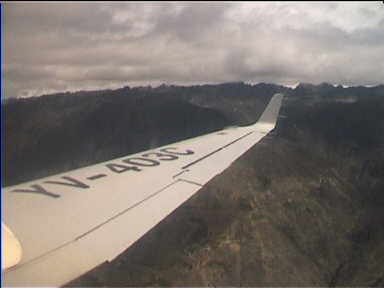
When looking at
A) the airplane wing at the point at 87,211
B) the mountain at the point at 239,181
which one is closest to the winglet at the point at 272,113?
the mountain at the point at 239,181

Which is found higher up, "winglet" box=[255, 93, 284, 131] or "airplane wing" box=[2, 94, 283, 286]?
"winglet" box=[255, 93, 284, 131]

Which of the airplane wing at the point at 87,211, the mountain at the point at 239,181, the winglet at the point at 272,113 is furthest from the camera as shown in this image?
the winglet at the point at 272,113

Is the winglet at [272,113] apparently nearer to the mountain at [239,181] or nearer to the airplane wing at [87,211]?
the mountain at [239,181]

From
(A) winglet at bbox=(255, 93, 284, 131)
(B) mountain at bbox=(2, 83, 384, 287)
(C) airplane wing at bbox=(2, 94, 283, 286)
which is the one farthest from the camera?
(A) winglet at bbox=(255, 93, 284, 131)

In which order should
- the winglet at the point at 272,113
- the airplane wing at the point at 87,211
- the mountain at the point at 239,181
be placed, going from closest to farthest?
the airplane wing at the point at 87,211 → the mountain at the point at 239,181 → the winglet at the point at 272,113

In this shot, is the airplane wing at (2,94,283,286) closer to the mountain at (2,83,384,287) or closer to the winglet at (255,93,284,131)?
the mountain at (2,83,384,287)

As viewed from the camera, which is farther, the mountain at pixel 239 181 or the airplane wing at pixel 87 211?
→ the mountain at pixel 239 181

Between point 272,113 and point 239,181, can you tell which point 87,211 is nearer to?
point 272,113

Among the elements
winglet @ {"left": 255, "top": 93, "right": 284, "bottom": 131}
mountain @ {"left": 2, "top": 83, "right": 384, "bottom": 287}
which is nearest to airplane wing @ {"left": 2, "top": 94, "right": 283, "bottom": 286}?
mountain @ {"left": 2, "top": 83, "right": 384, "bottom": 287}
